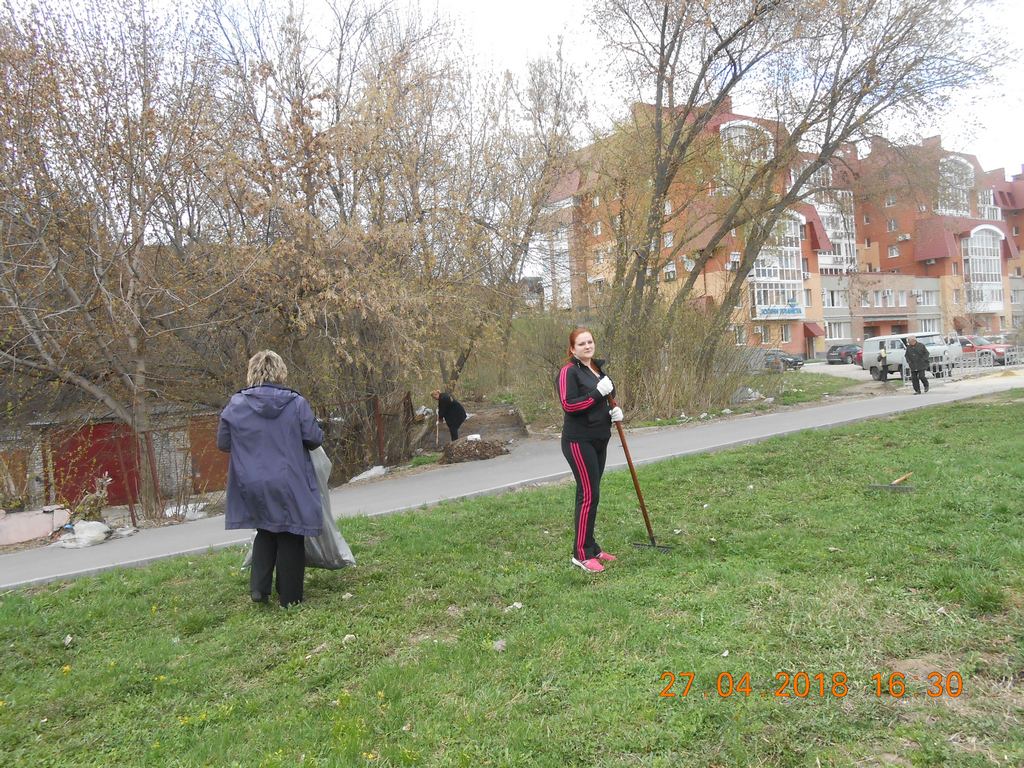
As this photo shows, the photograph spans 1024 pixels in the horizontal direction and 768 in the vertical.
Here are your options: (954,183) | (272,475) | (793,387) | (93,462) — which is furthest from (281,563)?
(954,183)

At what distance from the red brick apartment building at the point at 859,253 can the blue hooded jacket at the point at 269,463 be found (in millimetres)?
13700

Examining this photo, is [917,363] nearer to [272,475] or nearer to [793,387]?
[793,387]

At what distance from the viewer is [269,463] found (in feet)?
15.2

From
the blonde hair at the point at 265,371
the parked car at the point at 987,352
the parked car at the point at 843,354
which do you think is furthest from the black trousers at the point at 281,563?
the parked car at the point at 843,354

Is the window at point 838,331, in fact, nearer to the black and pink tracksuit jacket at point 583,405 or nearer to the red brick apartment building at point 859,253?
the red brick apartment building at point 859,253

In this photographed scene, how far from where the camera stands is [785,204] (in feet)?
64.3

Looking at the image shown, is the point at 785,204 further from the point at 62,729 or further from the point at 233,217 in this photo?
the point at 62,729

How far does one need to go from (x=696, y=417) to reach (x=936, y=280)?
64.1 metres

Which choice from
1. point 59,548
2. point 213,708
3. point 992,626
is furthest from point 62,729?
point 59,548

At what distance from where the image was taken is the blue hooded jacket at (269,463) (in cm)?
459

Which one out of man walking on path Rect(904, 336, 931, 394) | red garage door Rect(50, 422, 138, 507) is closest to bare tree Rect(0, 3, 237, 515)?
red garage door Rect(50, 422, 138, 507)

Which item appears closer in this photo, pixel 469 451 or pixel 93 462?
pixel 93 462

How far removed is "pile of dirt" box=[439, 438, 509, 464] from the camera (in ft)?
41.8

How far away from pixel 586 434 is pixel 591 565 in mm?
937
